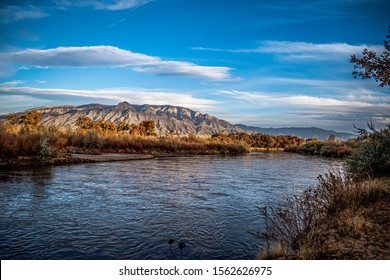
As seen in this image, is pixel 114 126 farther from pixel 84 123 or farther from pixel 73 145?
pixel 73 145

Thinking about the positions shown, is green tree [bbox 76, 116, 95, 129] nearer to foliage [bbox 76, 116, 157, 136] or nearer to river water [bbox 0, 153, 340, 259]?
foliage [bbox 76, 116, 157, 136]

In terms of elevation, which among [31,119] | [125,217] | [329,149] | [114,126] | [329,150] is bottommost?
[125,217]

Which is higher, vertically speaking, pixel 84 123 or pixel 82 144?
pixel 84 123

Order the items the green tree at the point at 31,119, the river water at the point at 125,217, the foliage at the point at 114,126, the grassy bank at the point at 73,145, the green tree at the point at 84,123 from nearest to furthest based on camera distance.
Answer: the river water at the point at 125,217 → the grassy bank at the point at 73,145 → the green tree at the point at 31,119 → the foliage at the point at 114,126 → the green tree at the point at 84,123

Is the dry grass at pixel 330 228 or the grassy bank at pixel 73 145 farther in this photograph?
the grassy bank at pixel 73 145

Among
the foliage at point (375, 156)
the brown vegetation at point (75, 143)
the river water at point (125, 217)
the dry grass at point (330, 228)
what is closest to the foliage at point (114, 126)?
the brown vegetation at point (75, 143)

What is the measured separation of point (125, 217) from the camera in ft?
23.7

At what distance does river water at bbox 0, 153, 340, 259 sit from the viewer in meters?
5.20

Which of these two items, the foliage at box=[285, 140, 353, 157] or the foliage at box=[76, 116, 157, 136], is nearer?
the foliage at box=[285, 140, 353, 157]

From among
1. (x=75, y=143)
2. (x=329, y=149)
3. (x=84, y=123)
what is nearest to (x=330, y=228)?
(x=75, y=143)

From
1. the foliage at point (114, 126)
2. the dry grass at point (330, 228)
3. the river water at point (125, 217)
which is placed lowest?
the river water at point (125, 217)

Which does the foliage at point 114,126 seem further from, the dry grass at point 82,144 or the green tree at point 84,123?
the dry grass at point 82,144

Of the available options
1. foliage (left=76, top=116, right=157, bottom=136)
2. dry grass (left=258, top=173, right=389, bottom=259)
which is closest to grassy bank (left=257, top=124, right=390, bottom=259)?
dry grass (left=258, top=173, right=389, bottom=259)

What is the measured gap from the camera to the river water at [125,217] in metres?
5.20
